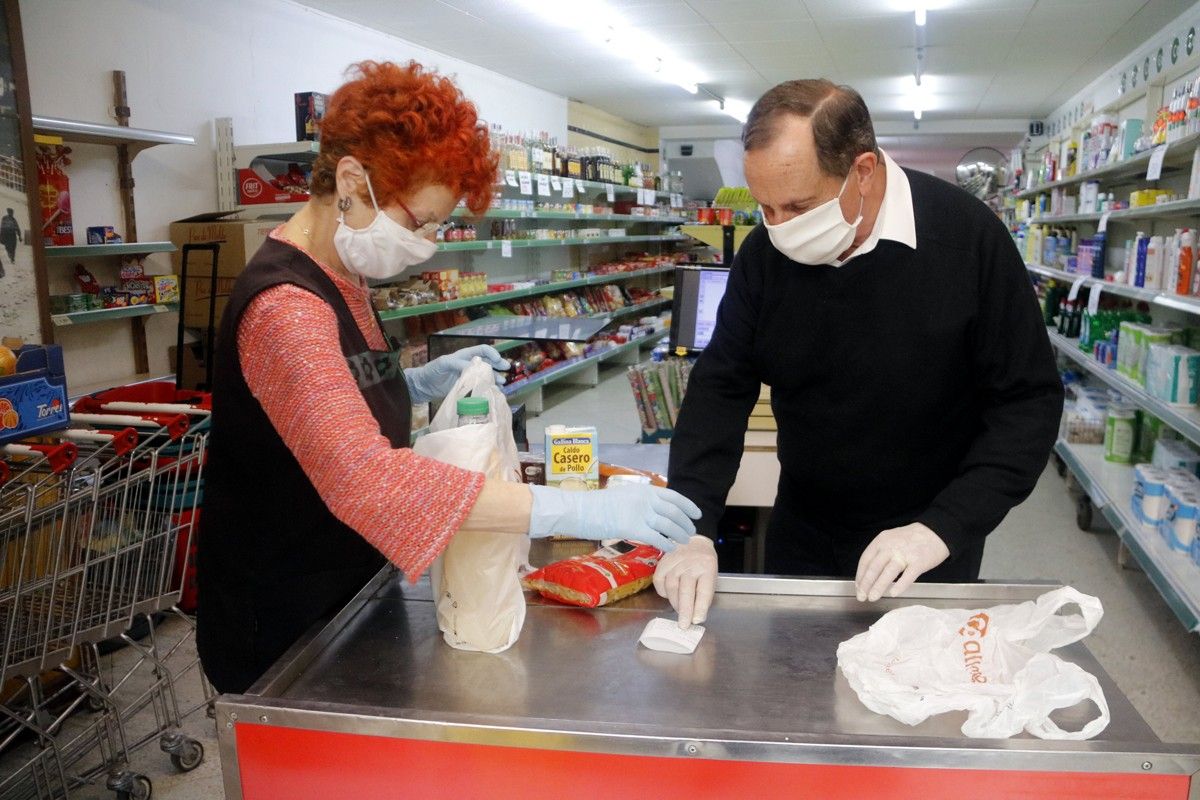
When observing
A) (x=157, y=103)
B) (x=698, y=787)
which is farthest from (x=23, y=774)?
(x=157, y=103)

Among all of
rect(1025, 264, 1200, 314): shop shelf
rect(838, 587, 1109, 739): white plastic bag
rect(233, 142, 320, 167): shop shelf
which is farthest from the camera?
rect(233, 142, 320, 167): shop shelf

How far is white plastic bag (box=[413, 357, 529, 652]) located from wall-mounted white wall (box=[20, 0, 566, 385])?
3.97m

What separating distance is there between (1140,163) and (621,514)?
19.0ft

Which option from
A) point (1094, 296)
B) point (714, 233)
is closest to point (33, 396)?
point (714, 233)

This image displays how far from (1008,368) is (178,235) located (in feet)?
15.6

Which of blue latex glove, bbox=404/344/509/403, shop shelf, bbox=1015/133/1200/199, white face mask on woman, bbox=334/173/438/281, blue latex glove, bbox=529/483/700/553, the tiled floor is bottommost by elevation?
the tiled floor

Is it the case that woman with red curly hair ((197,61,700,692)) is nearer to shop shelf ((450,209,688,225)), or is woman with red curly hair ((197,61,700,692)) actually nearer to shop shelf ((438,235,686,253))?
shop shelf ((450,209,688,225))

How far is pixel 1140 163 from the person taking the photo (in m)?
5.77

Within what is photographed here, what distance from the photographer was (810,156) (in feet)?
5.37

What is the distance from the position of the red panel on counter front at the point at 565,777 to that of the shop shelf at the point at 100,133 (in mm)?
3726

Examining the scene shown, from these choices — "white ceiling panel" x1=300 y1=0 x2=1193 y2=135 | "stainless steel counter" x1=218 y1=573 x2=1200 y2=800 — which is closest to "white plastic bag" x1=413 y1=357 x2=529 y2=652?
"stainless steel counter" x1=218 y1=573 x2=1200 y2=800

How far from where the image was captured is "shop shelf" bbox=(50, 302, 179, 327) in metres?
4.08

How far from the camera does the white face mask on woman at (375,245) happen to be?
1.56 m

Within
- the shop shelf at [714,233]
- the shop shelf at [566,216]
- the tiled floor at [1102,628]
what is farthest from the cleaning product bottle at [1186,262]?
the shop shelf at [566,216]
